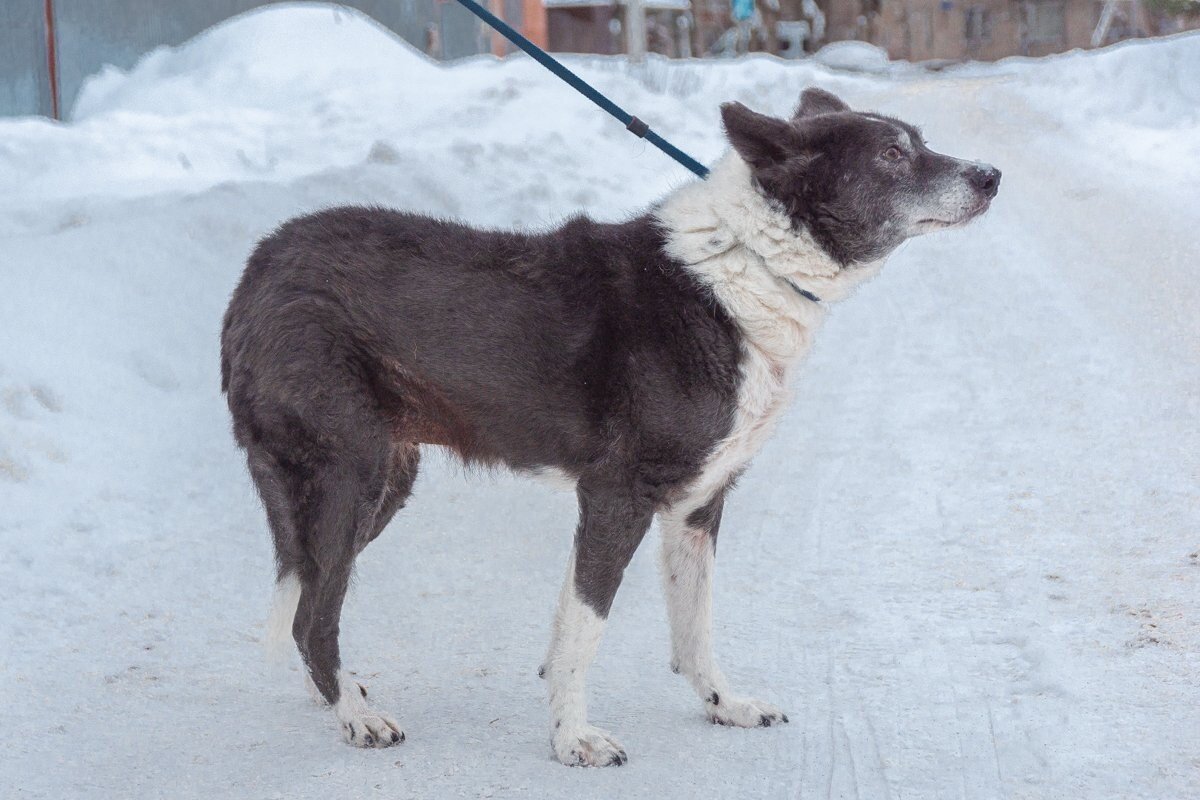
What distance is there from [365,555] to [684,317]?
2.28 m

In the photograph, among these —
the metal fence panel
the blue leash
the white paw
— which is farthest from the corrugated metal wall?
the white paw

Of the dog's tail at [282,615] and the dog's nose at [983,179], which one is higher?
the dog's nose at [983,179]

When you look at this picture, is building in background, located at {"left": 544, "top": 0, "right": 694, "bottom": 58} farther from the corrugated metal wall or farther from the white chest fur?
the white chest fur

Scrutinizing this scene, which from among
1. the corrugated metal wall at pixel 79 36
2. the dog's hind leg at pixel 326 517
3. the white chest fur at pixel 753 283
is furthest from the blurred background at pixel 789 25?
the white chest fur at pixel 753 283

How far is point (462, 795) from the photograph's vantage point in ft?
11.1

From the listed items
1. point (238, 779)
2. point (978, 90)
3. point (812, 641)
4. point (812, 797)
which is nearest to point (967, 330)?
point (812, 641)

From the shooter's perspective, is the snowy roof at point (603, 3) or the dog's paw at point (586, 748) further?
the snowy roof at point (603, 3)

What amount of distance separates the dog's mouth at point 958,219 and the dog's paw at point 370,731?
224 cm

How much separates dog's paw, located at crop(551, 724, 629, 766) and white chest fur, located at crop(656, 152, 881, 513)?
75 cm

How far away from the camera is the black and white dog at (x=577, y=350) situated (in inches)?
149

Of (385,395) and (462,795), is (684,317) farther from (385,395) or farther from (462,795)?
(462,795)

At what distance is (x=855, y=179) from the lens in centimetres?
396

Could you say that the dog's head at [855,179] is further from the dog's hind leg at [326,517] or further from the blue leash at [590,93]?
the dog's hind leg at [326,517]

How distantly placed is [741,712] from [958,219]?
168 centimetres
